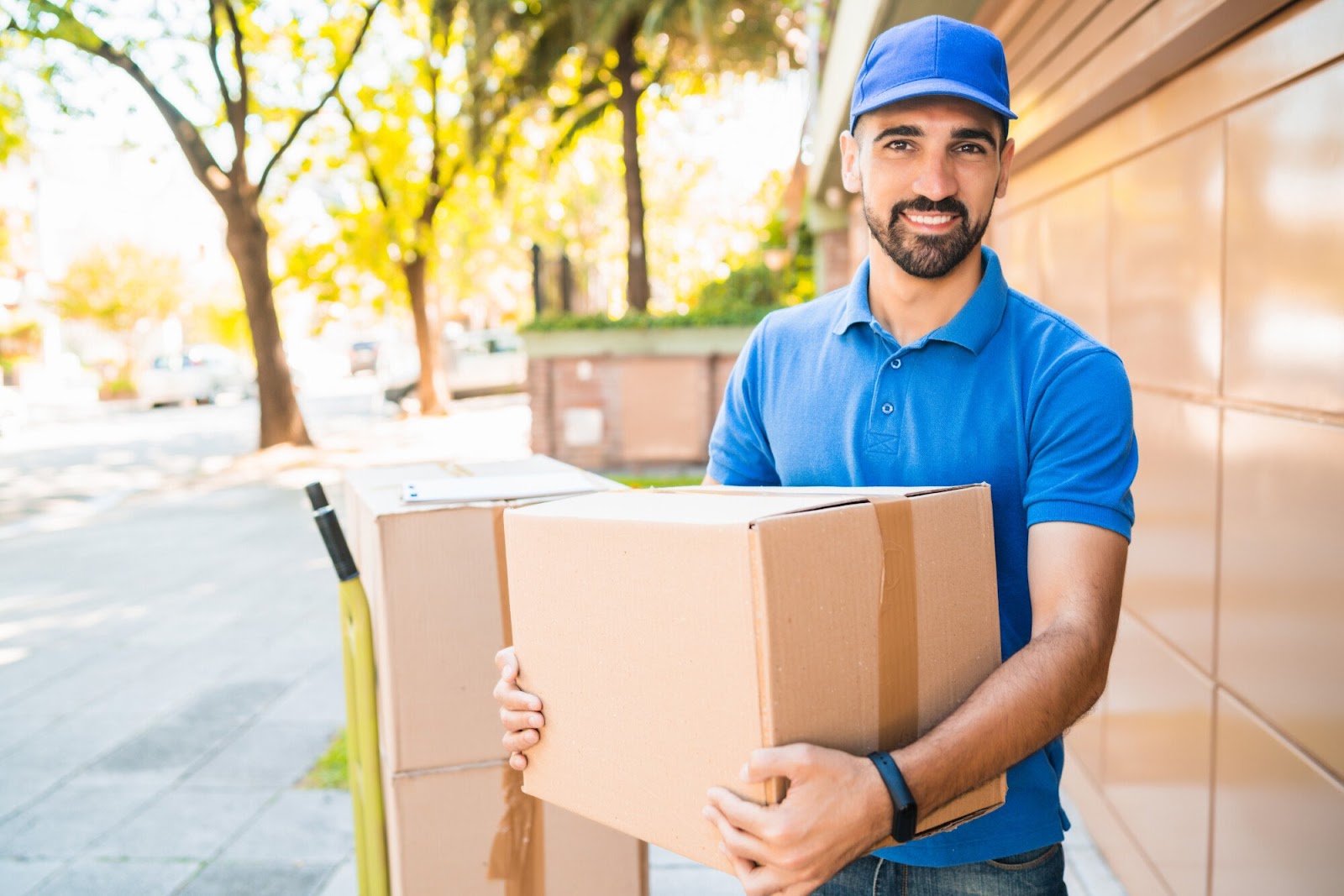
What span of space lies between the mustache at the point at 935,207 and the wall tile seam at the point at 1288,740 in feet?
3.95

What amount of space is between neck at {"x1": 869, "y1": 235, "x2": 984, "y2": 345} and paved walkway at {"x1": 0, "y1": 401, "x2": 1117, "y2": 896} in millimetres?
2404

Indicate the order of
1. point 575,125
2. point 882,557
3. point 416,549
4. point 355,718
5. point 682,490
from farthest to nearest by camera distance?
point 575,125 → point 355,718 → point 416,549 → point 682,490 → point 882,557

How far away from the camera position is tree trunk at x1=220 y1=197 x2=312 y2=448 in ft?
49.8

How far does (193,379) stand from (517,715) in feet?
98.6

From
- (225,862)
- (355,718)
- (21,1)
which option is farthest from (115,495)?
(355,718)

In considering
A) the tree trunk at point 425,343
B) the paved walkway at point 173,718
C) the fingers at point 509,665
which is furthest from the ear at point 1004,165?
the tree trunk at point 425,343

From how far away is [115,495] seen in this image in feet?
43.9

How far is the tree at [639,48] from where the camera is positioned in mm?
14000

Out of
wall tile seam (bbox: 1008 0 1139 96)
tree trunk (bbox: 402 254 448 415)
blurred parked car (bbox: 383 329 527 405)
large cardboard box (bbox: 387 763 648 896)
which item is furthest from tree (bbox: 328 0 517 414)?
Answer: large cardboard box (bbox: 387 763 648 896)

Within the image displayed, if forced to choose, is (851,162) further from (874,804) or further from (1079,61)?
(1079,61)

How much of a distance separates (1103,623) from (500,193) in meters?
19.3

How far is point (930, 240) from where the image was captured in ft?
5.16

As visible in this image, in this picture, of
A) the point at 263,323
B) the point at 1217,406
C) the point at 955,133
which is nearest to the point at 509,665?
the point at 955,133

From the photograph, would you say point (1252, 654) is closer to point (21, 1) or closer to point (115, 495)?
point (115, 495)
